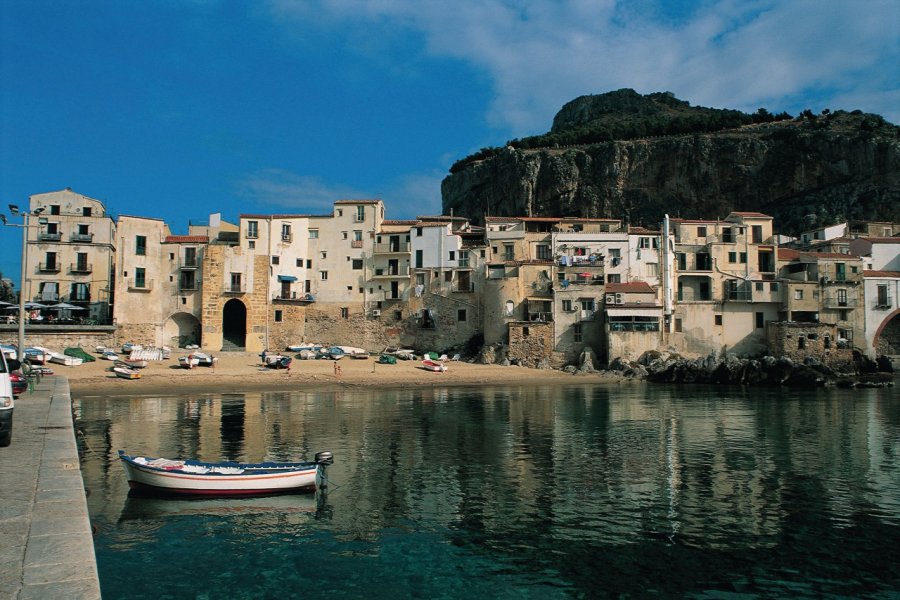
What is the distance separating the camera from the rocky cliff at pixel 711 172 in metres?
89.1

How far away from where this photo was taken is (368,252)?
6556cm

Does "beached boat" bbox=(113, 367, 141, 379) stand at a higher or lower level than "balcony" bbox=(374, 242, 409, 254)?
lower

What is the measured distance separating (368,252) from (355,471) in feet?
152

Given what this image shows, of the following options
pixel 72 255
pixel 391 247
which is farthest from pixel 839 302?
pixel 72 255

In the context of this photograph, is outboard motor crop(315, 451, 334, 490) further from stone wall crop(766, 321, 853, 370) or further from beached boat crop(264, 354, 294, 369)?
stone wall crop(766, 321, 853, 370)

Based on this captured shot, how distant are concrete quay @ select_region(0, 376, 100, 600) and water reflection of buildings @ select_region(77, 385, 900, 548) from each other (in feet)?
12.0

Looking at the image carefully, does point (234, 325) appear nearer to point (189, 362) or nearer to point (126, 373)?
point (189, 362)

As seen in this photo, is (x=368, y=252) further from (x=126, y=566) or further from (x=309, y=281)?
(x=126, y=566)

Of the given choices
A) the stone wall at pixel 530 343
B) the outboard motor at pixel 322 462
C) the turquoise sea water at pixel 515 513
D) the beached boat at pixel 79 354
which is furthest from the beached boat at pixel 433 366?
the outboard motor at pixel 322 462

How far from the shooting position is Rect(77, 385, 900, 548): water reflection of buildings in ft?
53.4

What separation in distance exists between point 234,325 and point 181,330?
16.4 ft

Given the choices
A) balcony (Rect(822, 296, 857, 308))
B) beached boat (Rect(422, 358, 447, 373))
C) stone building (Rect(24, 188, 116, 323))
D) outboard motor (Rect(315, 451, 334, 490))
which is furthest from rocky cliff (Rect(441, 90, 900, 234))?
outboard motor (Rect(315, 451, 334, 490))

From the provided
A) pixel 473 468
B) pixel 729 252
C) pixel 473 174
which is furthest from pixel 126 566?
pixel 473 174

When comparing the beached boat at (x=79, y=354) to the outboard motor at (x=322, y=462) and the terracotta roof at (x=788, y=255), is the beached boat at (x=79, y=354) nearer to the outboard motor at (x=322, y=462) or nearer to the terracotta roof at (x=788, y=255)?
the outboard motor at (x=322, y=462)
